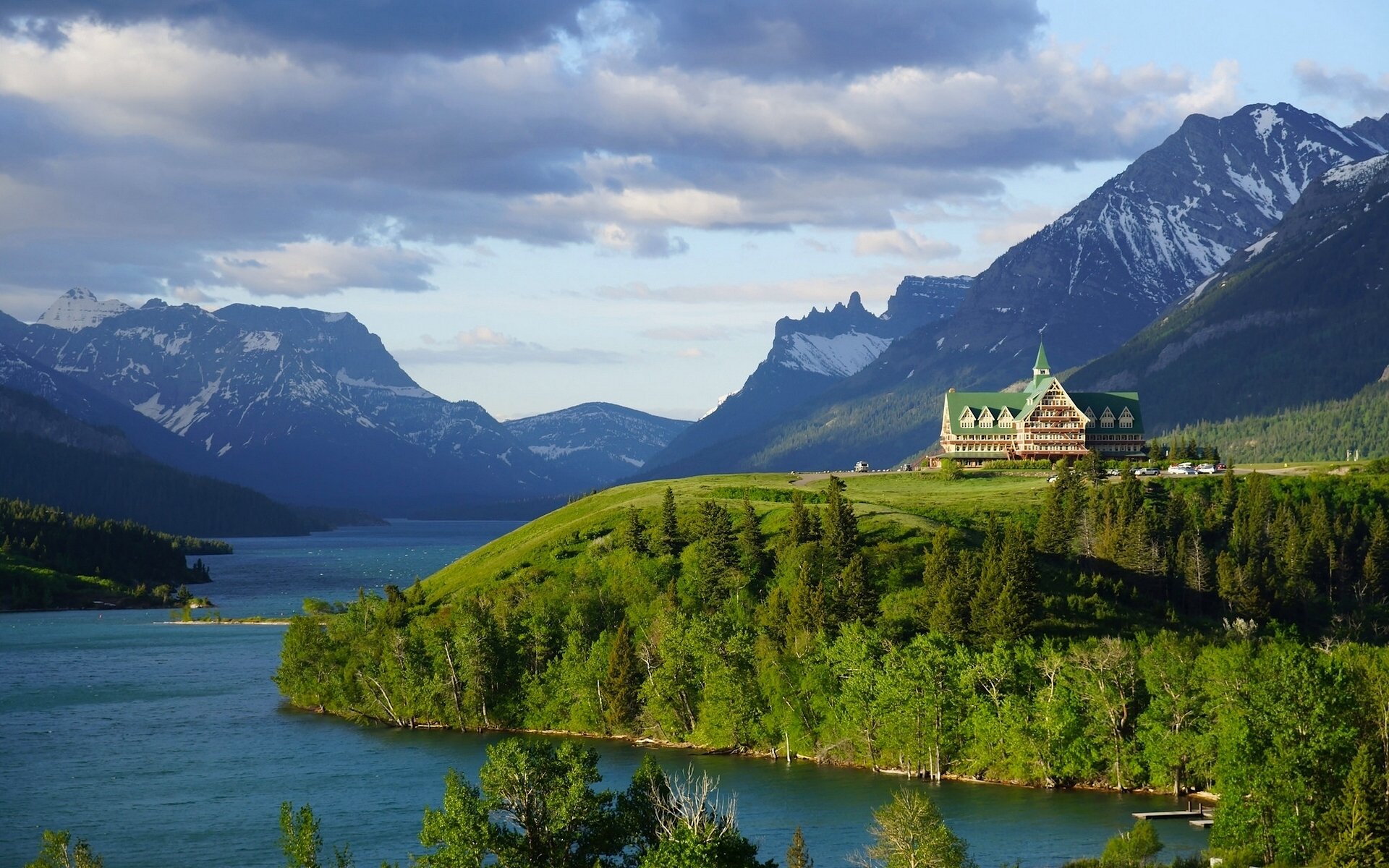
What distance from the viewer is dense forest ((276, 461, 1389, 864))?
98812 mm

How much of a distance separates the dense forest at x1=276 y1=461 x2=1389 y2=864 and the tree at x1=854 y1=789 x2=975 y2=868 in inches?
764

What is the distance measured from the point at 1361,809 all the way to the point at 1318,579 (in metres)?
94.5

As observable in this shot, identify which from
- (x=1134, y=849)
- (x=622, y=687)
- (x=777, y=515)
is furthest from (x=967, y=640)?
(x=1134, y=849)

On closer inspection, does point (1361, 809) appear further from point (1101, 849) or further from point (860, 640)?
point (860, 640)

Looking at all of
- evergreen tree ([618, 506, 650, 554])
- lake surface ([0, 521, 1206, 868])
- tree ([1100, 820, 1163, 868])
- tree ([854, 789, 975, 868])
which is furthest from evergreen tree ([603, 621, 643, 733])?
tree ([854, 789, 975, 868])

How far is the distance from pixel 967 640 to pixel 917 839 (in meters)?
57.3

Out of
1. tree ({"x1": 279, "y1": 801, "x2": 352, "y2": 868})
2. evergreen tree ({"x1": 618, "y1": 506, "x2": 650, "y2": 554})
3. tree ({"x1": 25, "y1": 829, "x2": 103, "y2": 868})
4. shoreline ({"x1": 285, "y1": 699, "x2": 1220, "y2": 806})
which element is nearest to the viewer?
tree ({"x1": 25, "y1": 829, "x2": 103, "y2": 868})

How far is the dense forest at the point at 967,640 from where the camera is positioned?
98.8m

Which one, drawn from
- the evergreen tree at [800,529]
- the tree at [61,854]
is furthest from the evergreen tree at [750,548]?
the tree at [61,854]

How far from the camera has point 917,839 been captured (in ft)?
258

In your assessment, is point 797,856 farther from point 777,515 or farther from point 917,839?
point 777,515

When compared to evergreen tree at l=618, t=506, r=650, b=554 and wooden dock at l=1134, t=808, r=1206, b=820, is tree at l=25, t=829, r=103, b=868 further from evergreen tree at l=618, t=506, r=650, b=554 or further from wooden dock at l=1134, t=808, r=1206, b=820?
evergreen tree at l=618, t=506, r=650, b=554

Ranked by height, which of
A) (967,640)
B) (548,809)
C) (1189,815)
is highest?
(967,640)

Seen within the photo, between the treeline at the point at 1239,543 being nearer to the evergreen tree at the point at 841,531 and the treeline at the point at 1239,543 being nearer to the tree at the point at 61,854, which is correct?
the evergreen tree at the point at 841,531
